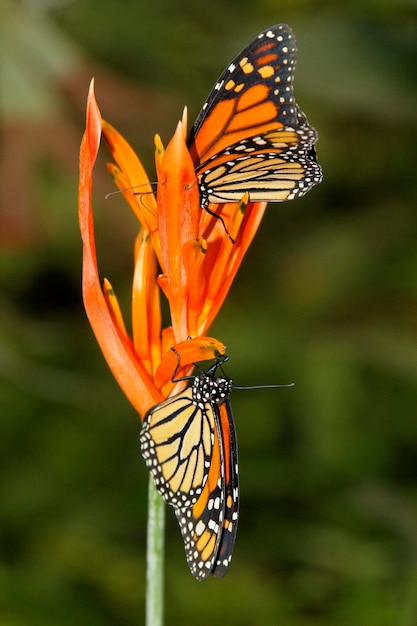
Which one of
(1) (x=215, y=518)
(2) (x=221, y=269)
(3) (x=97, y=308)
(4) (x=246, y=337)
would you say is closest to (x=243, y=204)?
(2) (x=221, y=269)

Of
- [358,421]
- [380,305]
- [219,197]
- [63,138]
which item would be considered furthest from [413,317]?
[219,197]

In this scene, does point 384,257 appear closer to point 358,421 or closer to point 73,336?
point 358,421

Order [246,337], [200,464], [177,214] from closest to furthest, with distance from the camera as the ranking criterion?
[177,214] → [200,464] → [246,337]

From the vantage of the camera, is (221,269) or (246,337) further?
(246,337)

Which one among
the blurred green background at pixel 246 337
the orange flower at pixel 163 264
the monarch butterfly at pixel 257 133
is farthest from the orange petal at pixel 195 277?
the blurred green background at pixel 246 337

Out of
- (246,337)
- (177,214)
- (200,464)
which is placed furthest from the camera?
(246,337)

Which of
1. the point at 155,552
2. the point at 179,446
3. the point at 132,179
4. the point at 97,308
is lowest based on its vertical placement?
the point at 155,552

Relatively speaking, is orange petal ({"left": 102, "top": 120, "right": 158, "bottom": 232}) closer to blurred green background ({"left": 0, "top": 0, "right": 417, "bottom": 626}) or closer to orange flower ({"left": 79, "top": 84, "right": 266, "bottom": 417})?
orange flower ({"left": 79, "top": 84, "right": 266, "bottom": 417})

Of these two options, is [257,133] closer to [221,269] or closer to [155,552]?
[221,269]
